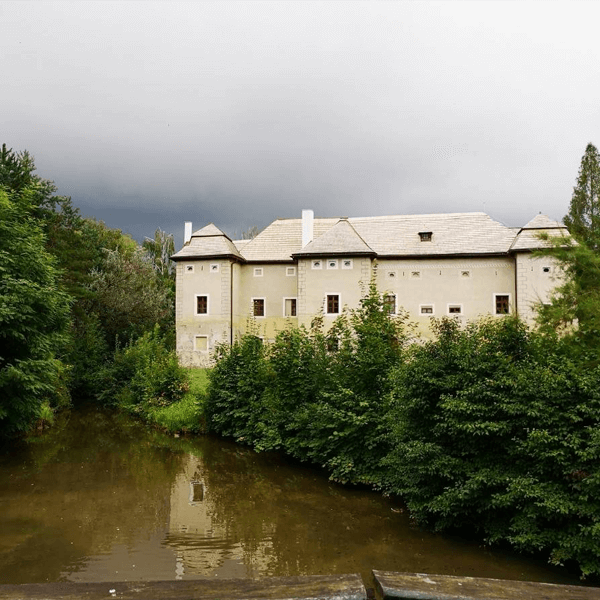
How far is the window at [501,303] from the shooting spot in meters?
26.0

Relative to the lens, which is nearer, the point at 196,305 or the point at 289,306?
the point at 196,305

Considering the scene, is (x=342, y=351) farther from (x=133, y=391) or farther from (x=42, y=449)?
(x=133, y=391)

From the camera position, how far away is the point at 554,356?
26.8 feet

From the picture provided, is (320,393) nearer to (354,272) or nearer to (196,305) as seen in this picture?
(354,272)

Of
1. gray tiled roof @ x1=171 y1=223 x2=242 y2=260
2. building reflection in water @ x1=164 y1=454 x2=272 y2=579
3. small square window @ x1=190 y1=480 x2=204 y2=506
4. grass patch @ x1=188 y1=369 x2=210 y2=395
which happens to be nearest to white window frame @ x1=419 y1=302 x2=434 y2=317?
gray tiled roof @ x1=171 y1=223 x2=242 y2=260

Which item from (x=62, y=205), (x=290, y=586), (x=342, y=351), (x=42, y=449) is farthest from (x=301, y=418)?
(x=62, y=205)

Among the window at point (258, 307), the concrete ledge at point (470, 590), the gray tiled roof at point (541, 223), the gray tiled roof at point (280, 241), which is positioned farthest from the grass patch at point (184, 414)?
the gray tiled roof at point (541, 223)

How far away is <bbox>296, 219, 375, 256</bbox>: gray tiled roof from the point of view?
26.3 metres

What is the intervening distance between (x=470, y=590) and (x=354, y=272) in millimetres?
24458

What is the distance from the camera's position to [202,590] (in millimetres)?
2121

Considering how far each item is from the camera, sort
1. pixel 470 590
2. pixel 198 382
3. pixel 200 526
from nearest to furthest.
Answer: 1. pixel 470 590
2. pixel 200 526
3. pixel 198 382

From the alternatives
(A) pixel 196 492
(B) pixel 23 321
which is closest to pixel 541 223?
(A) pixel 196 492

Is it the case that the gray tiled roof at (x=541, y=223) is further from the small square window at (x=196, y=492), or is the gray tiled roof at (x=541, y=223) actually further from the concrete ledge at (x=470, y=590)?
the concrete ledge at (x=470, y=590)

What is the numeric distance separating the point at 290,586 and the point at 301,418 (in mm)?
11515
